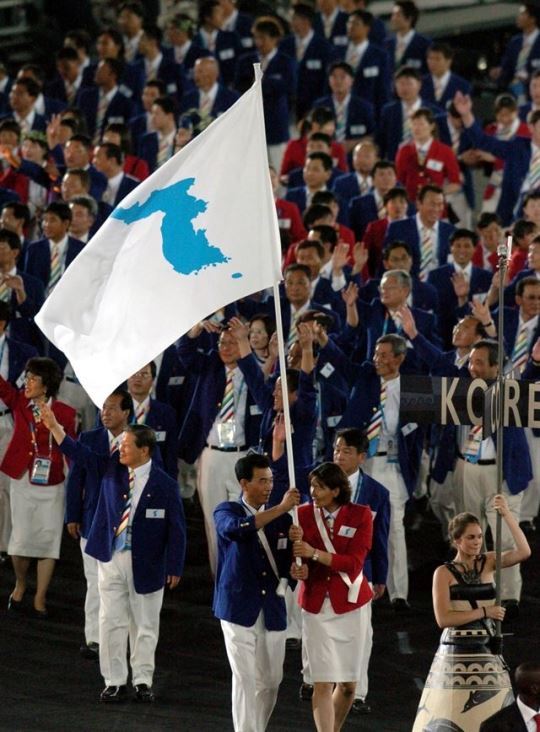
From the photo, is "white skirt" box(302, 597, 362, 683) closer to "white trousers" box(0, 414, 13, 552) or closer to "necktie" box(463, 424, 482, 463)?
"necktie" box(463, 424, 482, 463)

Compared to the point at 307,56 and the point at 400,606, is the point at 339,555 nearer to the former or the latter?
the point at 400,606

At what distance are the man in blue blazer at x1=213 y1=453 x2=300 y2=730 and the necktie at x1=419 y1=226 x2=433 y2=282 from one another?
20.2 ft

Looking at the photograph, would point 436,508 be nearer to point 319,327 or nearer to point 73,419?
point 319,327

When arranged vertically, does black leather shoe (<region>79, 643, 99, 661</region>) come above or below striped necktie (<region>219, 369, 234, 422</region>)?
below

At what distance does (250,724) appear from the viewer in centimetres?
1031

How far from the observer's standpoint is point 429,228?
16.4m

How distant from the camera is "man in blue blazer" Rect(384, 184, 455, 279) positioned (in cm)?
1633

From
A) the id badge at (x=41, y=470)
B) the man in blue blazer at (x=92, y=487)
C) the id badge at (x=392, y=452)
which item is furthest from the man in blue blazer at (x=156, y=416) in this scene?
the id badge at (x=392, y=452)

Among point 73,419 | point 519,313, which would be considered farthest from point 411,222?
point 73,419

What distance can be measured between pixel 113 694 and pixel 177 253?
10.3ft

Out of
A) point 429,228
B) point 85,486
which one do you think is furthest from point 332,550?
point 429,228

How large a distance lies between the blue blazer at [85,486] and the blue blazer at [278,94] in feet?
25.2

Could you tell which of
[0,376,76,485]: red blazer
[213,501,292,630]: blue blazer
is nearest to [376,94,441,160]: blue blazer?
[0,376,76,485]: red blazer

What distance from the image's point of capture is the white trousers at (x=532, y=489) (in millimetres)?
14188
